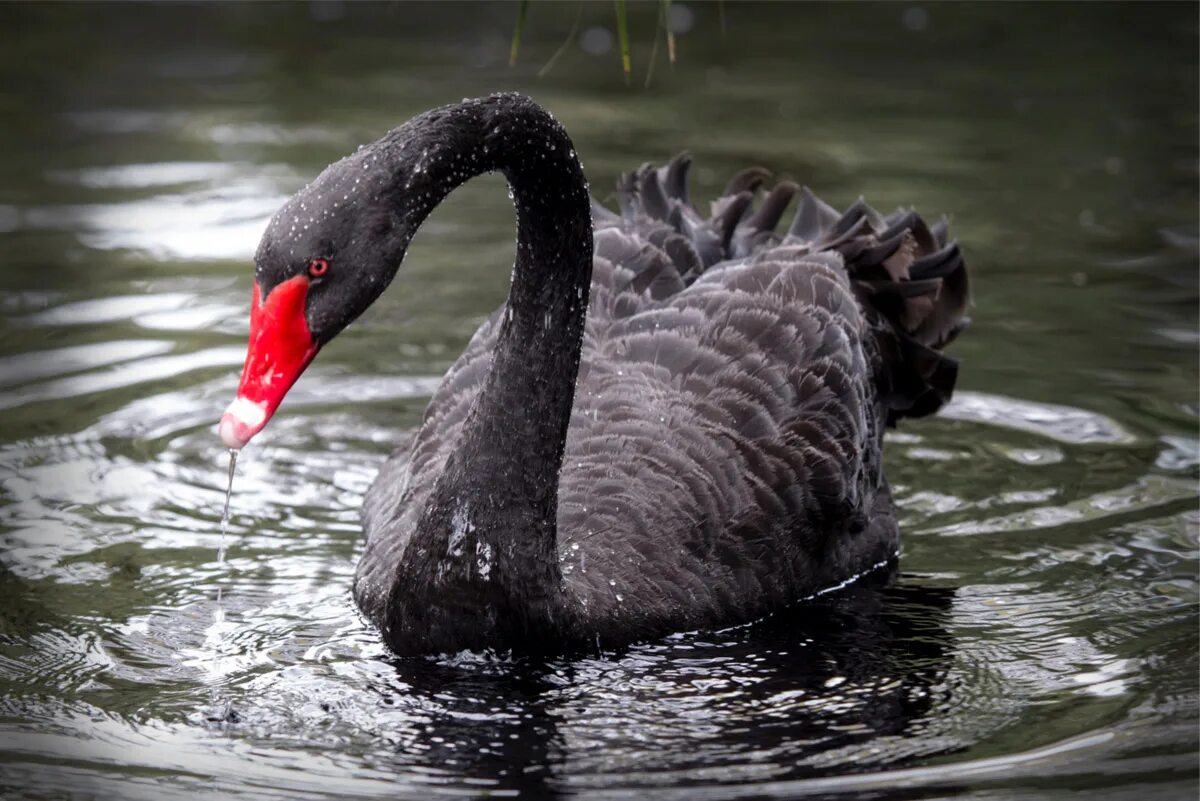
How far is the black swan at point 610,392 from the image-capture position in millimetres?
5047

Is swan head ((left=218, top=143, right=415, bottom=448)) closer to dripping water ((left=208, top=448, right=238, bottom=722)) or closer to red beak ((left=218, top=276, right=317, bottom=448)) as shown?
red beak ((left=218, top=276, right=317, bottom=448))

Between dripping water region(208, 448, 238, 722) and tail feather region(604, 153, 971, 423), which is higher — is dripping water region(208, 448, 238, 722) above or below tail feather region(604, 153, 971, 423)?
below

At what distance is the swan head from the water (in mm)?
987

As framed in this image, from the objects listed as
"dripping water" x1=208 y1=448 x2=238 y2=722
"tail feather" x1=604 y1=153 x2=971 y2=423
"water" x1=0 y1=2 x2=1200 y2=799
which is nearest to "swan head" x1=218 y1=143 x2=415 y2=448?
"dripping water" x1=208 y1=448 x2=238 y2=722

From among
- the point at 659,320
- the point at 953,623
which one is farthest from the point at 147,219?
the point at 953,623

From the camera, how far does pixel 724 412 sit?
21.1ft

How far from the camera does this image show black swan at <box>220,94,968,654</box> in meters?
5.05

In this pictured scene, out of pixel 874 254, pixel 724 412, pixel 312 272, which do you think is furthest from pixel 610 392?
pixel 312 272

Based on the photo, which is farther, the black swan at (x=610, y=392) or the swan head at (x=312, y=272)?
the black swan at (x=610, y=392)

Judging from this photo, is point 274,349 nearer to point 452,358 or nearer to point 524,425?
point 524,425

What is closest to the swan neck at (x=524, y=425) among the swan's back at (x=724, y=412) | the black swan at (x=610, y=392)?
the black swan at (x=610, y=392)

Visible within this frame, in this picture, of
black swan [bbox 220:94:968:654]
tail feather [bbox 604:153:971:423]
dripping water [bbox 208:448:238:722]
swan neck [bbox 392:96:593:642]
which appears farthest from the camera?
tail feather [bbox 604:153:971:423]

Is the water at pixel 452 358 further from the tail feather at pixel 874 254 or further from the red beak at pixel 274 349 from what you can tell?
the red beak at pixel 274 349

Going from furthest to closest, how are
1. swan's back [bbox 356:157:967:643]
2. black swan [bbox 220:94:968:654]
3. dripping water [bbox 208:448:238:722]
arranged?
swan's back [bbox 356:157:967:643]
dripping water [bbox 208:448:238:722]
black swan [bbox 220:94:968:654]
